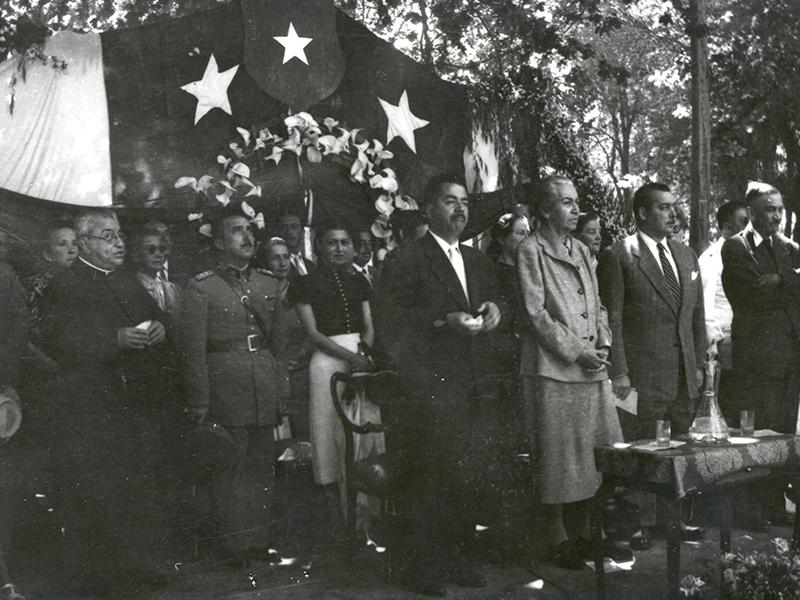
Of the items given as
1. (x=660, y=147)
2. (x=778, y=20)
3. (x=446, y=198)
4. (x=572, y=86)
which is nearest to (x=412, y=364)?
(x=446, y=198)

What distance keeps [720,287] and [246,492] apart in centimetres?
343

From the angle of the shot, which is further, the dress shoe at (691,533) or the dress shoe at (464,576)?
the dress shoe at (691,533)

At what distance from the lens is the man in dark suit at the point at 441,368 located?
461cm

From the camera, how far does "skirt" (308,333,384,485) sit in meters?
5.24

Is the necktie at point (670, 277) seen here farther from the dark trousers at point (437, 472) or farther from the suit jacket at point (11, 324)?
the suit jacket at point (11, 324)

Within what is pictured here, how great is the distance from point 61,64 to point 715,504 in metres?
4.83

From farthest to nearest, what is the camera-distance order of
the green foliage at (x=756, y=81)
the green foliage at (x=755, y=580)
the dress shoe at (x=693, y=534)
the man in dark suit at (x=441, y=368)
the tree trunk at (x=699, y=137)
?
the green foliage at (x=756, y=81), the tree trunk at (x=699, y=137), the dress shoe at (x=693, y=534), the man in dark suit at (x=441, y=368), the green foliage at (x=755, y=580)

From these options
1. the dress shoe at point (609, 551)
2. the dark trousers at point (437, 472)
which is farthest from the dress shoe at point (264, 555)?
the dress shoe at point (609, 551)

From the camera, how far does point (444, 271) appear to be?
481 cm

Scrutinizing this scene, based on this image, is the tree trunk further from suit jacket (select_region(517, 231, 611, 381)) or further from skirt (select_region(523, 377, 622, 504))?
skirt (select_region(523, 377, 622, 504))

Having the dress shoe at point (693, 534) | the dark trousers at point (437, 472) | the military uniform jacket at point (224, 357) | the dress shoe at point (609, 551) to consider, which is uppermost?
the military uniform jacket at point (224, 357)

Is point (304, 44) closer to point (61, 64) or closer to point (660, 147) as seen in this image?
point (61, 64)

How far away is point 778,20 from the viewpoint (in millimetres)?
8547

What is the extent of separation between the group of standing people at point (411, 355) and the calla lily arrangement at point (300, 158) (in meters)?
0.24
